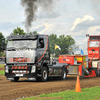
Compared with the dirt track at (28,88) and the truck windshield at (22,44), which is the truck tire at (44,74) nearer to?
the dirt track at (28,88)

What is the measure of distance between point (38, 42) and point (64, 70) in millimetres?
3972

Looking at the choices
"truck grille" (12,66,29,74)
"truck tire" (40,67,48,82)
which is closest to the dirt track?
"truck grille" (12,66,29,74)

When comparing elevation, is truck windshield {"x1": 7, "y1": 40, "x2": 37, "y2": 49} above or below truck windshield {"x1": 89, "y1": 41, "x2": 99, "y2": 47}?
below

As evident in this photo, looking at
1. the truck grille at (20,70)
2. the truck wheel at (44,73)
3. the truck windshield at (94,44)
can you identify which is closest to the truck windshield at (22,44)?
the truck grille at (20,70)

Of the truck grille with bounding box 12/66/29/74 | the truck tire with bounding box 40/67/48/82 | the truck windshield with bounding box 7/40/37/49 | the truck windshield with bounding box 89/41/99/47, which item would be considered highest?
the truck windshield with bounding box 89/41/99/47

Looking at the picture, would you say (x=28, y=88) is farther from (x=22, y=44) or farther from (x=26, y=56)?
(x=22, y=44)

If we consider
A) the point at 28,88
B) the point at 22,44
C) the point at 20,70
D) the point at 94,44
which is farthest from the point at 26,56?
the point at 94,44

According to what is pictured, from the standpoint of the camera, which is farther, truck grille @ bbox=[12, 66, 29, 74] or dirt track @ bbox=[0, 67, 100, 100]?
truck grille @ bbox=[12, 66, 29, 74]

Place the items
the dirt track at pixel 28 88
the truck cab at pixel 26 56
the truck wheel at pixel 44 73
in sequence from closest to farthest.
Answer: the dirt track at pixel 28 88
the truck cab at pixel 26 56
the truck wheel at pixel 44 73

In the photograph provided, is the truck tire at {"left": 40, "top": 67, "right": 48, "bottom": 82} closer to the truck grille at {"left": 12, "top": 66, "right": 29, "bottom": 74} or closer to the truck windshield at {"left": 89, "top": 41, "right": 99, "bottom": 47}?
the truck grille at {"left": 12, "top": 66, "right": 29, "bottom": 74}

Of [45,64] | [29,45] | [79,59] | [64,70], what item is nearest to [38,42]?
[29,45]

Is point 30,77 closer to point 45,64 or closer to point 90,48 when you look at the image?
point 45,64

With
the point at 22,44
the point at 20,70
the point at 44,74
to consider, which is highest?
the point at 22,44

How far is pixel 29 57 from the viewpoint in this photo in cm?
1546
